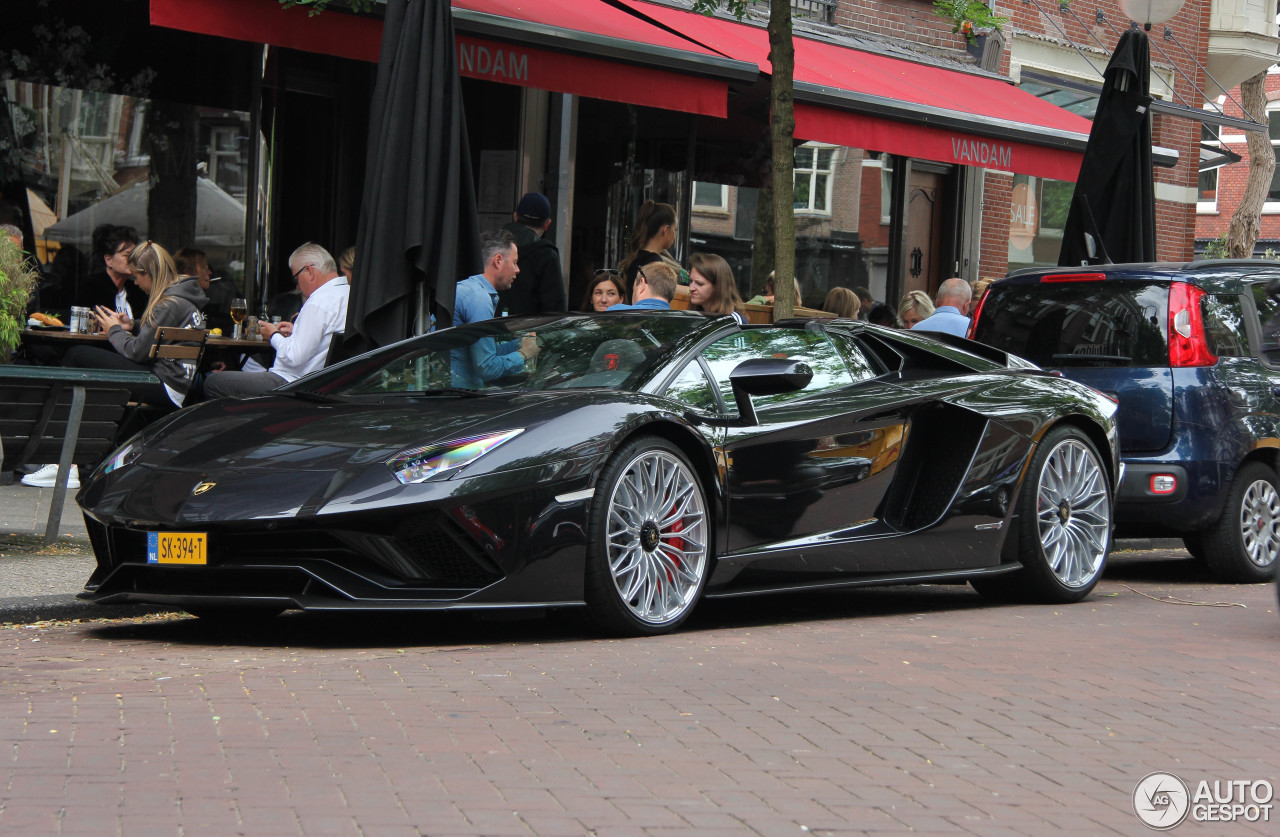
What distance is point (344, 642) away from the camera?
6.43 metres

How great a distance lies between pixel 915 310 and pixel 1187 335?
4830mm

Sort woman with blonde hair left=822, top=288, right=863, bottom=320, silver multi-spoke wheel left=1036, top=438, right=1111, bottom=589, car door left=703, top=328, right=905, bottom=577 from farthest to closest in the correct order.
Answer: woman with blonde hair left=822, top=288, right=863, bottom=320 < silver multi-spoke wheel left=1036, top=438, right=1111, bottom=589 < car door left=703, top=328, right=905, bottom=577

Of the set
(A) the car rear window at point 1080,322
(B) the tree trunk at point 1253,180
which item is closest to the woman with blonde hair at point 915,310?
(A) the car rear window at point 1080,322

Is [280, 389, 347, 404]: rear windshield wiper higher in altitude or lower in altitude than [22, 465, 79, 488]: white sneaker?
higher

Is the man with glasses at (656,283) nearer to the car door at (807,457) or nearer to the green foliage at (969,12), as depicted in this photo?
the car door at (807,457)

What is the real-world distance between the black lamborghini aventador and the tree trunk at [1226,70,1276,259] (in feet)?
58.1

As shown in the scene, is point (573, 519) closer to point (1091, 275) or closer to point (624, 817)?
point (624, 817)

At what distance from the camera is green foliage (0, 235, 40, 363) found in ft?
27.9

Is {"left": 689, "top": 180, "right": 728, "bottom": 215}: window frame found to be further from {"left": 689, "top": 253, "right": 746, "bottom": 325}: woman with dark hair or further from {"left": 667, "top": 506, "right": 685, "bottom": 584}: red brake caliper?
{"left": 667, "top": 506, "right": 685, "bottom": 584}: red brake caliper


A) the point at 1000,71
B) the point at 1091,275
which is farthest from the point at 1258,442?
the point at 1000,71

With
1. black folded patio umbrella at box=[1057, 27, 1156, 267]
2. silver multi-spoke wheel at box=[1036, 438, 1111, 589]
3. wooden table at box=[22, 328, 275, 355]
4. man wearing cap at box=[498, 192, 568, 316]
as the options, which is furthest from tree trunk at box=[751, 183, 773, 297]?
silver multi-spoke wheel at box=[1036, 438, 1111, 589]

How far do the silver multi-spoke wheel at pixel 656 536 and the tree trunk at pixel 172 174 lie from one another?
792 cm

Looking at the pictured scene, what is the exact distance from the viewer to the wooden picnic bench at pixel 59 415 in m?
7.99

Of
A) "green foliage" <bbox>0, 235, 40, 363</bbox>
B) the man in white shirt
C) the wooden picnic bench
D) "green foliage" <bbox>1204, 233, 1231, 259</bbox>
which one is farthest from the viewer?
"green foliage" <bbox>1204, 233, 1231, 259</bbox>
